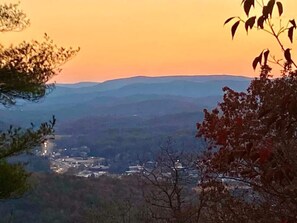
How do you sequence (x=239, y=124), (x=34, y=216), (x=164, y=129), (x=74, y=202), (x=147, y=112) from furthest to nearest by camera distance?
1. (x=147, y=112)
2. (x=164, y=129)
3. (x=74, y=202)
4. (x=34, y=216)
5. (x=239, y=124)

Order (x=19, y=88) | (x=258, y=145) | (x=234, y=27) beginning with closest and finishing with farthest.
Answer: (x=234, y=27) → (x=258, y=145) → (x=19, y=88)

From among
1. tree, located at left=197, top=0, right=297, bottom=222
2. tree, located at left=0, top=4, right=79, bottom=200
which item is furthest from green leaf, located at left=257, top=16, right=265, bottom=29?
tree, located at left=0, top=4, right=79, bottom=200

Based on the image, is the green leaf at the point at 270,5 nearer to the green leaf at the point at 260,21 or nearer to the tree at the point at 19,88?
the green leaf at the point at 260,21

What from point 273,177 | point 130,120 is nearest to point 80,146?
point 130,120

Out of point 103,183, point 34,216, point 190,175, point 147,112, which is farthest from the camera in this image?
point 147,112

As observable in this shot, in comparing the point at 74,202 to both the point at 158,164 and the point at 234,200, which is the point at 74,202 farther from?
the point at 234,200

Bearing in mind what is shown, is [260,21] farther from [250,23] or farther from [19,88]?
[19,88]

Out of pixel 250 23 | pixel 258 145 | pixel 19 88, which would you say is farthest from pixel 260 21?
pixel 19 88

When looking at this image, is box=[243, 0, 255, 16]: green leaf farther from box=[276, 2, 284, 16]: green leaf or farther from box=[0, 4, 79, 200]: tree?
box=[0, 4, 79, 200]: tree

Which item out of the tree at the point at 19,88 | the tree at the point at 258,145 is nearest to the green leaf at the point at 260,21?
the tree at the point at 258,145
